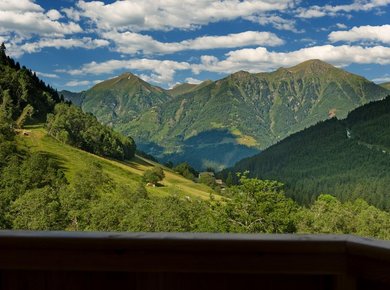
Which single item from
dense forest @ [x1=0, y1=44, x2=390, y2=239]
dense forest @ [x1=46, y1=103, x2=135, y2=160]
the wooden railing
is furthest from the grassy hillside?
the wooden railing

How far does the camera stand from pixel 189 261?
90.5 inches

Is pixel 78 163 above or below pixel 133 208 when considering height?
above

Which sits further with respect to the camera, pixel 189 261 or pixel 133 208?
pixel 133 208

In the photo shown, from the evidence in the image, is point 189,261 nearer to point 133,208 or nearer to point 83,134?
point 133,208

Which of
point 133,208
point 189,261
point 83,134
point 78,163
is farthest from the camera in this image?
point 83,134

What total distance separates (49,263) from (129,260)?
0.42 m

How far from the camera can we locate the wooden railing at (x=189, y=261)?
2.22 meters

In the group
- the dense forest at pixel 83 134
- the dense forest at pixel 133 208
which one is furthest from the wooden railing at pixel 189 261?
the dense forest at pixel 83 134

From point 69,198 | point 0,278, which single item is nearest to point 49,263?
point 0,278

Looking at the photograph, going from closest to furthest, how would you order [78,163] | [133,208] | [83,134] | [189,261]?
[189,261] → [133,208] → [78,163] → [83,134]

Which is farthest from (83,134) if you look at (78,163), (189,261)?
(189,261)

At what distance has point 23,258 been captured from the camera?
7.89 feet

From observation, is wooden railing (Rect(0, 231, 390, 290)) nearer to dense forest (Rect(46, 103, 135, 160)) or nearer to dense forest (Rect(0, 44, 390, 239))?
dense forest (Rect(0, 44, 390, 239))

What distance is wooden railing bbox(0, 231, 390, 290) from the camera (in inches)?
87.3
